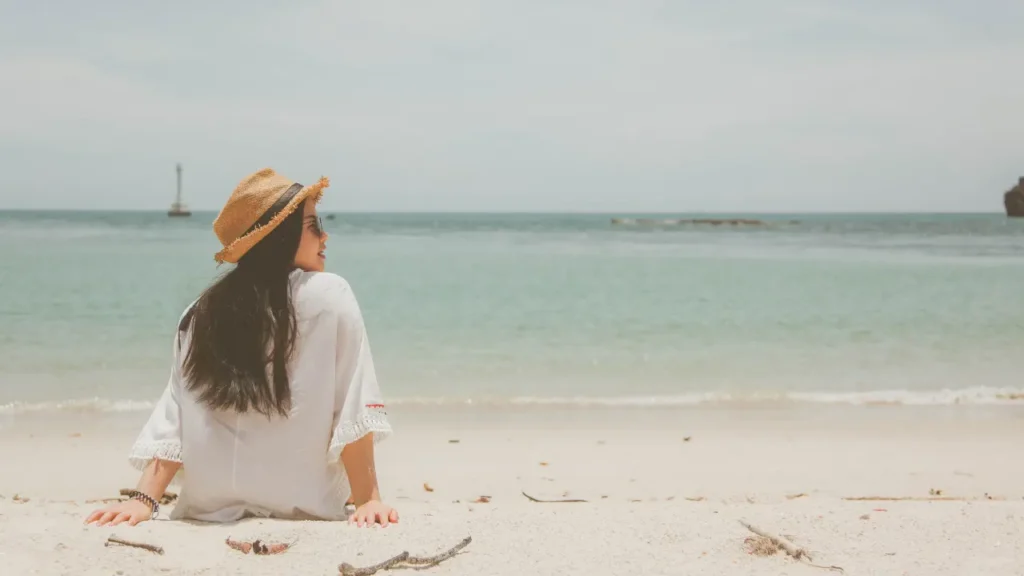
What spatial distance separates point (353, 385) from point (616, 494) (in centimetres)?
265

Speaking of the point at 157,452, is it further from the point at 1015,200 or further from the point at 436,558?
the point at 1015,200

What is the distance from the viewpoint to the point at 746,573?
2723 mm

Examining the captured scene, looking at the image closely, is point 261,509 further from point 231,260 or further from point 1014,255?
point 1014,255

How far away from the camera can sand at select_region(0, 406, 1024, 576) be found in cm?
275

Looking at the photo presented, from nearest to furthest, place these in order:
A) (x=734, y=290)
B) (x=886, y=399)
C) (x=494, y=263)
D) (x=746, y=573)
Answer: (x=746, y=573) < (x=886, y=399) < (x=734, y=290) < (x=494, y=263)

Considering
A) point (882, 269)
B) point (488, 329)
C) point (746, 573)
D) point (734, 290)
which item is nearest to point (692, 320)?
point (488, 329)

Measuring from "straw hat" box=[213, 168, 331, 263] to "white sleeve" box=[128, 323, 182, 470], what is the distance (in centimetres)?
36

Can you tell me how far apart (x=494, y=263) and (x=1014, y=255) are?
19.4 m

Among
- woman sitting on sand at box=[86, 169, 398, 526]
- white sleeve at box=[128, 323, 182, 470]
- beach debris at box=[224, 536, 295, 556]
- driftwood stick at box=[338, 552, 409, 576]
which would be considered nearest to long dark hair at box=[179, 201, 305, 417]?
woman sitting on sand at box=[86, 169, 398, 526]

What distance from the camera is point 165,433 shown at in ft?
9.29

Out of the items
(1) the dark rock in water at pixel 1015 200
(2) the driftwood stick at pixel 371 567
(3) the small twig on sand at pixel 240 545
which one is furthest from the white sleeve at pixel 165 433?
(1) the dark rock in water at pixel 1015 200

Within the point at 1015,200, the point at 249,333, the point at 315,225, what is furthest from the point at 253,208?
the point at 1015,200

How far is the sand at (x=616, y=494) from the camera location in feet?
9.02

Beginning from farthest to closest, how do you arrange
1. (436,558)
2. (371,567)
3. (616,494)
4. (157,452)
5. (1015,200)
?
(1015,200) → (616,494) → (157,452) → (436,558) → (371,567)
